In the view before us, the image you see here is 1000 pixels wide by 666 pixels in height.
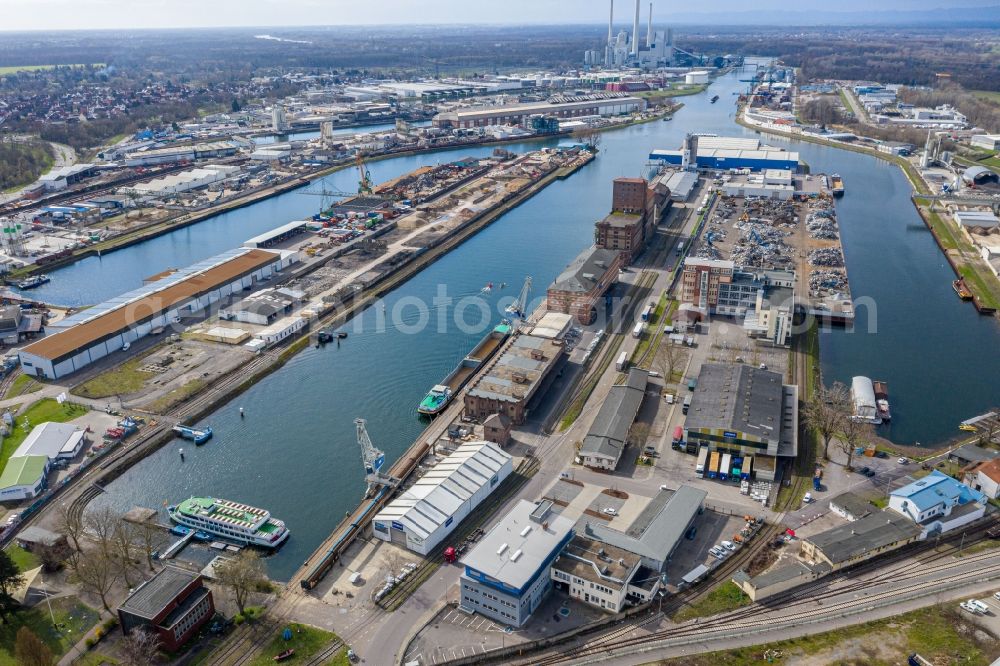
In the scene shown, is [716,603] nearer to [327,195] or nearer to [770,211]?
[770,211]

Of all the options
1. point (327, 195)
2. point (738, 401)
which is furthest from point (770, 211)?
point (327, 195)

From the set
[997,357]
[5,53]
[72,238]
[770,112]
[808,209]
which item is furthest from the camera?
[5,53]

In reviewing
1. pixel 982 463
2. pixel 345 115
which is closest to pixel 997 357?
pixel 982 463

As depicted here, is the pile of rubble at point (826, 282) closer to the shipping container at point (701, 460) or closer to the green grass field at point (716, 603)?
the shipping container at point (701, 460)

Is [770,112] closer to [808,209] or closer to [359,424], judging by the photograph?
[808,209]

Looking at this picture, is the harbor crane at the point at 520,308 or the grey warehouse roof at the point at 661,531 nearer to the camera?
the grey warehouse roof at the point at 661,531

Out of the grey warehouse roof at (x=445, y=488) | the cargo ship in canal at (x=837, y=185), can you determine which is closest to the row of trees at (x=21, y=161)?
the grey warehouse roof at (x=445, y=488)
